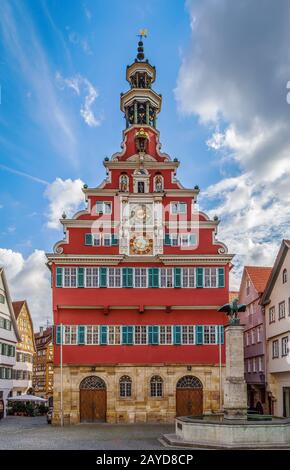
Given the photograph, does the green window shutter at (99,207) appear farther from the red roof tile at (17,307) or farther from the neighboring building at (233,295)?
the red roof tile at (17,307)

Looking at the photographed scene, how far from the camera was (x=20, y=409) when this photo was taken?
57.4 metres

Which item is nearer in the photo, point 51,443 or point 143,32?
point 51,443

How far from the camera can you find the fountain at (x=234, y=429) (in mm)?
25516

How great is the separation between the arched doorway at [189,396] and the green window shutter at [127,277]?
6.86 m

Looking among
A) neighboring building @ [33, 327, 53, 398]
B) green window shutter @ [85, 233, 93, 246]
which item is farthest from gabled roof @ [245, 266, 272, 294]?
neighboring building @ [33, 327, 53, 398]

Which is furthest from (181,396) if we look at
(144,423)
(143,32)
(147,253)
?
(143,32)

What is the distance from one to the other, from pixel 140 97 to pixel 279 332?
770 inches

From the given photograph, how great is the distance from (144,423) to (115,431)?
595 centimetres

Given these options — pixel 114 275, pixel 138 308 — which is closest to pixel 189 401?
pixel 138 308

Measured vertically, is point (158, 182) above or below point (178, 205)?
above

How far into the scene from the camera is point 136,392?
4078cm

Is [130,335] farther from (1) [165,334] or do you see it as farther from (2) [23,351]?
(2) [23,351]

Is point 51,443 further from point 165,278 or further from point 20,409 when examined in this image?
point 20,409

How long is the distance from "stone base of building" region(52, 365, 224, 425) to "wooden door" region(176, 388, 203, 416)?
27 cm
